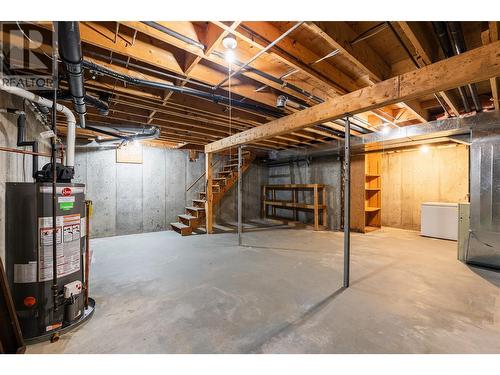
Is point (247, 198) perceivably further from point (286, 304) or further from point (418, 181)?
point (286, 304)

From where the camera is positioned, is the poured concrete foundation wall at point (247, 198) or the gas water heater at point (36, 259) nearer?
the gas water heater at point (36, 259)

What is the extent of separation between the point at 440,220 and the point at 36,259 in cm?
646

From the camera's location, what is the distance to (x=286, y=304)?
6.72 ft

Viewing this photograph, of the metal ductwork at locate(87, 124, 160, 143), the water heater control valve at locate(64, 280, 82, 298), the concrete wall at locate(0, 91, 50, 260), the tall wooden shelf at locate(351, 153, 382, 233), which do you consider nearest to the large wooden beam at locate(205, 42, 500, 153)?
the metal ductwork at locate(87, 124, 160, 143)

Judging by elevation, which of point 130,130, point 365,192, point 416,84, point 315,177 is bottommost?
point 365,192

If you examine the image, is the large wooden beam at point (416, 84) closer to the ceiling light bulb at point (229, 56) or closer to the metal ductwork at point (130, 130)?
the ceiling light bulb at point (229, 56)

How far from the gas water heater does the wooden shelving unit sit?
16.8 ft

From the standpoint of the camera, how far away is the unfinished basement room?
1.54 metres

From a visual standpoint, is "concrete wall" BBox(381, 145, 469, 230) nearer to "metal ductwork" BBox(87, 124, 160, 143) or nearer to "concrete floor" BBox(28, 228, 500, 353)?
"concrete floor" BBox(28, 228, 500, 353)

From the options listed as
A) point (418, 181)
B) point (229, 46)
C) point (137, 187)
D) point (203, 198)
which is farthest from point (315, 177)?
point (229, 46)

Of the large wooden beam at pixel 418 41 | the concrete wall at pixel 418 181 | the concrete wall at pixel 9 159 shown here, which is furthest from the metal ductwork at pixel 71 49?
the concrete wall at pixel 418 181

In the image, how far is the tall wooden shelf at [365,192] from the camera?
210 inches

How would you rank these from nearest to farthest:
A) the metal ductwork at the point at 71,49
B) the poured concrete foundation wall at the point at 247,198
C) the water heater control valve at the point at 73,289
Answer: the metal ductwork at the point at 71,49 → the water heater control valve at the point at 73,289 → the poured concrete foundation wall at the point at 247,198
